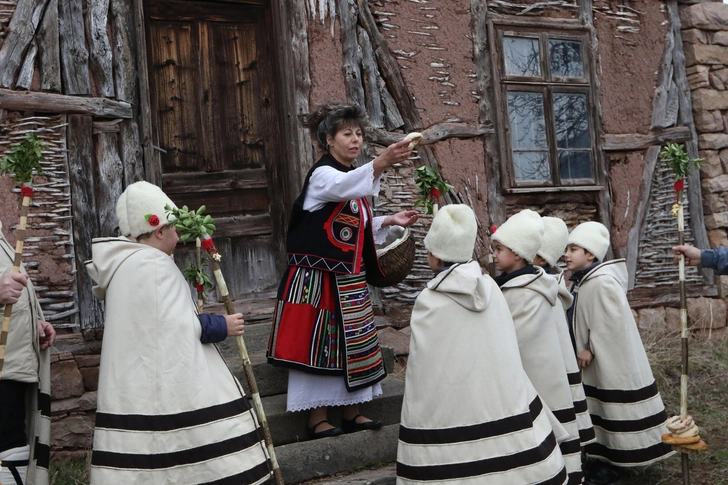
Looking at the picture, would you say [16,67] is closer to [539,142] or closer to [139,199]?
[139,199]

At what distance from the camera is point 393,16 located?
6414mm

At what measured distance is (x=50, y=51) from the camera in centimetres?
512

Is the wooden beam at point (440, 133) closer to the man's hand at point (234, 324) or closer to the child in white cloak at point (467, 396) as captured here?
A: the child in white cloak at point (467, 396)

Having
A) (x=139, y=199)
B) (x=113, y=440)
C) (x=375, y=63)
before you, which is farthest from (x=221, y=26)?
(x=113, y=440)

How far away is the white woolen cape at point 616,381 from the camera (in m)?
4.54

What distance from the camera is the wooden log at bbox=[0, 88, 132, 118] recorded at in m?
4.97

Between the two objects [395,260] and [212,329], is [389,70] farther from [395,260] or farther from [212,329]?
[212,329]

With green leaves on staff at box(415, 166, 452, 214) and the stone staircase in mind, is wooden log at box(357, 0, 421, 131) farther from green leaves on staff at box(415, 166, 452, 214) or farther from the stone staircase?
the stone staircase

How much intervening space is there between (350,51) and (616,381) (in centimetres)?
314

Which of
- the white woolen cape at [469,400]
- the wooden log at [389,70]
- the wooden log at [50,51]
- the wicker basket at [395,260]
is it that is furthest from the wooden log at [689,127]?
the wooden log at [50,51]

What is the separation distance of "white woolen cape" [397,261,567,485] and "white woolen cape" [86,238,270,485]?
714 mm

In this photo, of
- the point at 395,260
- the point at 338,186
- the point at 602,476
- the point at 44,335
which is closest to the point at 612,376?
the point at 602,476

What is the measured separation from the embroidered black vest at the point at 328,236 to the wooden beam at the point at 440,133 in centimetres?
217

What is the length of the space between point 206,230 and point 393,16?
3.52 metres
